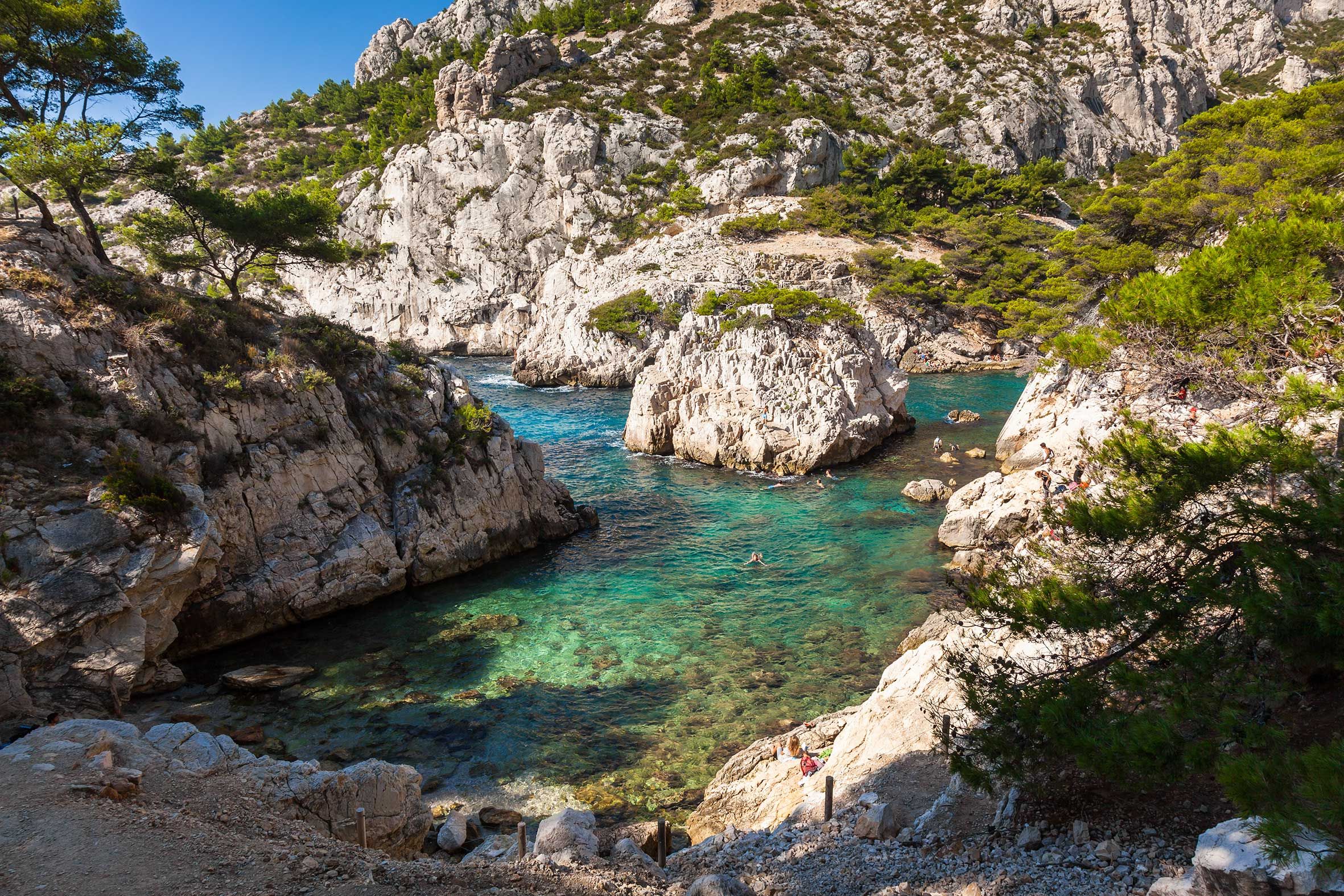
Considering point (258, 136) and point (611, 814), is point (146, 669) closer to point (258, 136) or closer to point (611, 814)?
point (611, 814)

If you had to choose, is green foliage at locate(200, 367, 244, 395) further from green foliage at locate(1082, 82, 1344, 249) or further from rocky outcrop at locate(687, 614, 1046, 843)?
green foliage at locate(1082, 82, 1344, 249)

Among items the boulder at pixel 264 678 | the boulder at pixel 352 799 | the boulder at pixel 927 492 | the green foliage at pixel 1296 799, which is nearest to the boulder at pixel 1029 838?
the green foliage at pixel 1296 799

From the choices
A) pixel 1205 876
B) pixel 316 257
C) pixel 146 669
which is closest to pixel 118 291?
pixel 146 669

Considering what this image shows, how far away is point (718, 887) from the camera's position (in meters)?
7.00

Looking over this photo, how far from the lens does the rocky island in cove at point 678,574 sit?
6156 millimetres

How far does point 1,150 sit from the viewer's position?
675 inches

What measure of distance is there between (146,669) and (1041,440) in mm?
29733

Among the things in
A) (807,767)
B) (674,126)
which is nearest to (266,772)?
(807,767)

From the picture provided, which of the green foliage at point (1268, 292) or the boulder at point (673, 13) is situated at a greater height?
the boulder at point (673, 13)

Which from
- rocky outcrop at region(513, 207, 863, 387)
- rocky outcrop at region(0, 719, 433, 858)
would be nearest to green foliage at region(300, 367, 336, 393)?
rocky outcrop at region(0, 719, 433, 858)

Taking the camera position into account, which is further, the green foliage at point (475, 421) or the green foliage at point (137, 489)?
the green foliage at point (475, 421)

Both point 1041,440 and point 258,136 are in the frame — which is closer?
point 1041,440

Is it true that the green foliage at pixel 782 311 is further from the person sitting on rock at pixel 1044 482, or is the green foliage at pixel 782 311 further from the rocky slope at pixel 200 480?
the person sitting on rock at pixel 1044 482

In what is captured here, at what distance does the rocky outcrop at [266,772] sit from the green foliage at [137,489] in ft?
17.9
